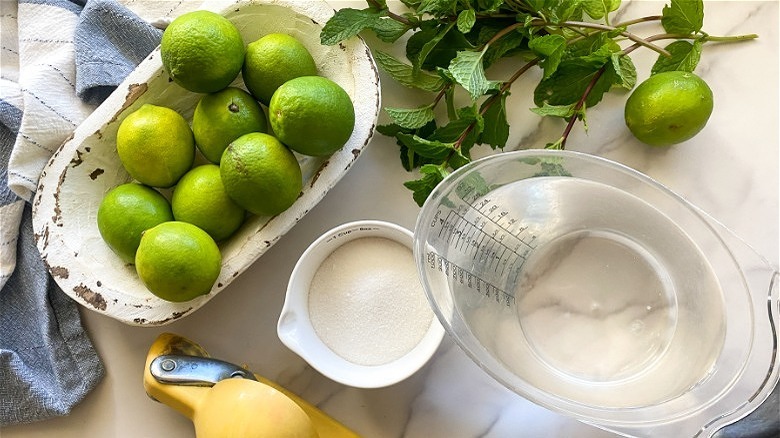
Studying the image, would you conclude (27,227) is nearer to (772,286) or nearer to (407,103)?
(407,103)

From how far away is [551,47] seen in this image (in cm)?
76

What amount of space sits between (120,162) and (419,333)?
43cm

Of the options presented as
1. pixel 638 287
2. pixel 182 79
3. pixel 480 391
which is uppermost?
pixel 182 79

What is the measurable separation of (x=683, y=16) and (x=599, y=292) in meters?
0.35

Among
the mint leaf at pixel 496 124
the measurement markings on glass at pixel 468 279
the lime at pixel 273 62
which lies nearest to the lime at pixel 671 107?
the mint leaf at pixel 496 124

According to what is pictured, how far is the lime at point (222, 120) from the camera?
2.62ft

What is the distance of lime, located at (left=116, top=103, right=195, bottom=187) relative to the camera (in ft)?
2.60

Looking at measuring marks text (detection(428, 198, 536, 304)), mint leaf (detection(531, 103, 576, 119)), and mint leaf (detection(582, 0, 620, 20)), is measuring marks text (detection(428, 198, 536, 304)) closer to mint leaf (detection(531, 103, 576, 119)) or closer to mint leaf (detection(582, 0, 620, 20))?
mint leaf (detection(531, 103, 576, 119))

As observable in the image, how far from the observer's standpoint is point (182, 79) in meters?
0.77

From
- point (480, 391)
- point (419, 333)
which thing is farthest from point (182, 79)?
point (480, 391)

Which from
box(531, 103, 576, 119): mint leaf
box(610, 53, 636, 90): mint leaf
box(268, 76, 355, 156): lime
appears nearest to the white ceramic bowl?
box(268, 76, 355, 156): lime

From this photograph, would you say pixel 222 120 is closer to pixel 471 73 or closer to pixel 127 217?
pixel 127 217

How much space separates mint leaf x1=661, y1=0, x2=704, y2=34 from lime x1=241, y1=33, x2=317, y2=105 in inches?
17.3

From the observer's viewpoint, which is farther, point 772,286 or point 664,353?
point 664,353
